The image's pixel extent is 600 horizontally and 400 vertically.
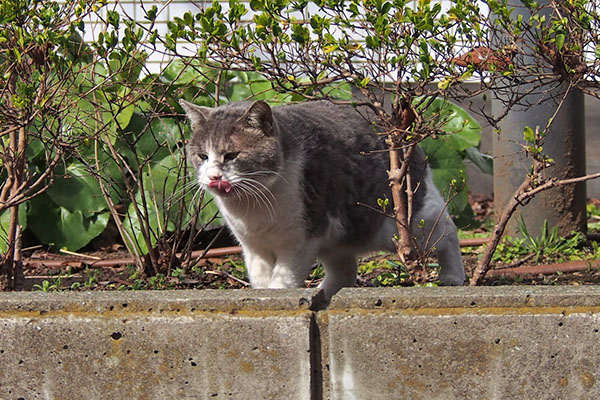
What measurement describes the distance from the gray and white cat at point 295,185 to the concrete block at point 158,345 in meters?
0.81

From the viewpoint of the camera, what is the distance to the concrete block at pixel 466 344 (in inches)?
90.0

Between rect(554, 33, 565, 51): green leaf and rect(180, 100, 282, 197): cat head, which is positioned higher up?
rect(554, 33, 565, 51): green leaf

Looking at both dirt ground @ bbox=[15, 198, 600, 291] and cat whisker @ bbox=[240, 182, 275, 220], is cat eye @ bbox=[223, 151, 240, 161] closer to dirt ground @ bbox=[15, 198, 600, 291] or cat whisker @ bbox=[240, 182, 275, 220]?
cat whisker @ bbox=[240, 182, 275, 220]

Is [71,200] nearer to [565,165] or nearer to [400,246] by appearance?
[400,246]

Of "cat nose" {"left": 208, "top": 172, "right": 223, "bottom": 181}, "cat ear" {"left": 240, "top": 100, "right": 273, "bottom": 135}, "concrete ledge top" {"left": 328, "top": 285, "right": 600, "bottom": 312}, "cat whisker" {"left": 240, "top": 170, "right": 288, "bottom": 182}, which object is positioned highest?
"cat ear" {"left": 240, "top": 100, "right": 273, "bottom": 135}

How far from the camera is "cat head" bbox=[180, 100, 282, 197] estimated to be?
3182mm

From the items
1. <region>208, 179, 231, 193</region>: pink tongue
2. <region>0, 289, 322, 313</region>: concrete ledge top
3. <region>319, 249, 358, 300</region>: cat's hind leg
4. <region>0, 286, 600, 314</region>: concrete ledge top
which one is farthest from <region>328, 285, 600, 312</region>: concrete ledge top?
<region>319, 249, 358, 300</region>: cat's hind leg

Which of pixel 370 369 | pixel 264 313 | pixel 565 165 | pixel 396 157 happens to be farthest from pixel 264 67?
pixel 565 165

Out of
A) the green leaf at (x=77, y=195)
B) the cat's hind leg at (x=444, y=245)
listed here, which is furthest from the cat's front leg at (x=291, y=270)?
the green leaf at (x=77, y=195)

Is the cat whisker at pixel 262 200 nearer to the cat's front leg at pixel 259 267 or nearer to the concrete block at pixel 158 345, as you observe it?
the cat's front leg at pixel 259 267

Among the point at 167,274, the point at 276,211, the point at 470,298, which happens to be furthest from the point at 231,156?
the point at 470,298

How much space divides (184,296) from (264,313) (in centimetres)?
25

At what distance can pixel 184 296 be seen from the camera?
7.98ft

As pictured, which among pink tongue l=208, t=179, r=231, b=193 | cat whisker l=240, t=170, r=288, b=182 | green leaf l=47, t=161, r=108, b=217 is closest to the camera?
pink tongue l=208, t=179, r=231, b=193
